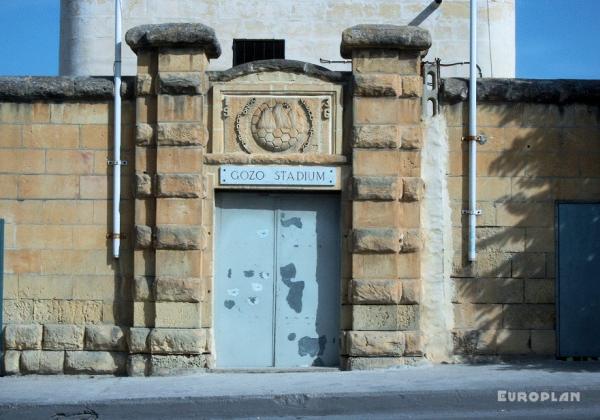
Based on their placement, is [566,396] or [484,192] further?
[484,192]

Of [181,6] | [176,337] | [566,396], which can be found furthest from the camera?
[181,6]

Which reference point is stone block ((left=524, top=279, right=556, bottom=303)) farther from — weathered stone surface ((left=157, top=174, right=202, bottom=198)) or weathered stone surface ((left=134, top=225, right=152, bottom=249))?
weathered stone surface ((left=134, top=225, right=152, bottom=249))

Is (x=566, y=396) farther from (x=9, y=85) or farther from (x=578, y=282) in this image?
(x=9, y=85)

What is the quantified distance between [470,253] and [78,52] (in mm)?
9431

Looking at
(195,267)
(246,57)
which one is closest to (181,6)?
(246,57)

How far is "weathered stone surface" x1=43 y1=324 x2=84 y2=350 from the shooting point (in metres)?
12.0

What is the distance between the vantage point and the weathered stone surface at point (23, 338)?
12.0 meters

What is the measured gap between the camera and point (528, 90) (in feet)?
39.9

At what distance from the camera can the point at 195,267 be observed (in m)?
11.7

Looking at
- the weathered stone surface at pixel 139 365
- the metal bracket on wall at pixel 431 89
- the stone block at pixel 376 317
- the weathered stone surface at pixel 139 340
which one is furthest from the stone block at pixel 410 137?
the weathered stone surface at pixel 139 365

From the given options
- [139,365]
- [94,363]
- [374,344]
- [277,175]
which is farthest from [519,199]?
[94,363]

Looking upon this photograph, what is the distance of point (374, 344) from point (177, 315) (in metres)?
2.36

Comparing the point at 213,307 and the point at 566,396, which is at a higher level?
the point at 213,307

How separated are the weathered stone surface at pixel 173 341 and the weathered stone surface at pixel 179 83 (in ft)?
9.32
